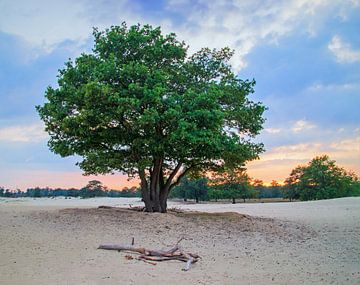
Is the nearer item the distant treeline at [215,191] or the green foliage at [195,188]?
the distant treeline at [215,191]

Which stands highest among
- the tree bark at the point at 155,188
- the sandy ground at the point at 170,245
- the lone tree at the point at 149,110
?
the lone tree at the point at 149,110

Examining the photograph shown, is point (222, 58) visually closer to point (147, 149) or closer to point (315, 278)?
point (147, 149)

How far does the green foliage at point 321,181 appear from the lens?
7069cm

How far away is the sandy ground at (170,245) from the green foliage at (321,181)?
52058 mm

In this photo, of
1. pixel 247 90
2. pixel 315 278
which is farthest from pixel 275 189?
pixel 315 278

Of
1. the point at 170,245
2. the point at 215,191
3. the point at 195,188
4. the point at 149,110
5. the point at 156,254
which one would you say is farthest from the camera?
the point at 195,188

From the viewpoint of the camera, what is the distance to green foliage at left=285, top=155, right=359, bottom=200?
70.7 metres

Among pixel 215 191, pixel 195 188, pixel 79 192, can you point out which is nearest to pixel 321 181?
pixel 215 191

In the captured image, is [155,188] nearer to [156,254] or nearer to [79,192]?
[156,254]

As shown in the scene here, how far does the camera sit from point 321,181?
235 ft

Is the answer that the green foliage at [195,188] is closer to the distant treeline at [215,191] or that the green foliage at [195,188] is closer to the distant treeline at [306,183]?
the distant treeline at [215,191]

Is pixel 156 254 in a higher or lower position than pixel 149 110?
lower

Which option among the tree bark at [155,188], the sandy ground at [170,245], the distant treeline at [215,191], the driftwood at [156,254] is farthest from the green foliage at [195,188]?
the driftwood at [156,254]

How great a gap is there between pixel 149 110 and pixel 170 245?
20.3 ft
